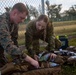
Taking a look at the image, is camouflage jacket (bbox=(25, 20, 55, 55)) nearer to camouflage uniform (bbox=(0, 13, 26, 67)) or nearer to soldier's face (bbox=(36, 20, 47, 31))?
soldier's face (bbox=(36, 20, 47, 31))

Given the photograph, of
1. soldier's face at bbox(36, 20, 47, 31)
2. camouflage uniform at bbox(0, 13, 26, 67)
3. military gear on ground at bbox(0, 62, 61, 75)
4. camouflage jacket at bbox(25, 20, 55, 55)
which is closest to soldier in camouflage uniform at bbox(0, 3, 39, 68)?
camouflage uniform at bbox(0, 13, 26, 67)

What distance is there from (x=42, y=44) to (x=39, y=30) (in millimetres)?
2752

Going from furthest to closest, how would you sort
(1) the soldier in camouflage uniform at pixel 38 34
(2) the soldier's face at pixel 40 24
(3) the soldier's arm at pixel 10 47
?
(1) the soldier in camouflage uniform at pixel 38 34 → (2) the soldier's face at pixel 40 24 → (3) the soldier's arm at pixel 10 47

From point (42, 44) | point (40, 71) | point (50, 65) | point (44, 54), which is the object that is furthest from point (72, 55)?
Result: point (42, 44)

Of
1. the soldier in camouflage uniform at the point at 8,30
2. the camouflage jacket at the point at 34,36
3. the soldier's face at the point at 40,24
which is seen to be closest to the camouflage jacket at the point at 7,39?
the soldier in camouflage uniform at the point at 8,30

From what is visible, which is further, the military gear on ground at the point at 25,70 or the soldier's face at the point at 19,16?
the military gear on ground at the point at 25,70

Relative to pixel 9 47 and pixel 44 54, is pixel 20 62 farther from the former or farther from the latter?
pixel 44 54

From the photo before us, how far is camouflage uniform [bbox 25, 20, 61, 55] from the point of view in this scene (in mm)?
6496

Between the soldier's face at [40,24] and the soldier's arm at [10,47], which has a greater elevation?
the soldier's face at [40,24]

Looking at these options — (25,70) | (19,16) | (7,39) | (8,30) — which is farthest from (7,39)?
(25,70)

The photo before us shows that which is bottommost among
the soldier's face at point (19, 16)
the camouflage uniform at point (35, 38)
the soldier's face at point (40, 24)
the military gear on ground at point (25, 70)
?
the military gear on ground at point (25, 70)

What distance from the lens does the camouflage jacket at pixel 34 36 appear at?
6492 millimetres

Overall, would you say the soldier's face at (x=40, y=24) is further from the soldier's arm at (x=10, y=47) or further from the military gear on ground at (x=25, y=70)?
the soldier's arm at (x=10, y=47)

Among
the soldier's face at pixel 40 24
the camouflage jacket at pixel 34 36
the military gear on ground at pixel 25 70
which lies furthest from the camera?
the camouflage jacket at pixel 34 36
